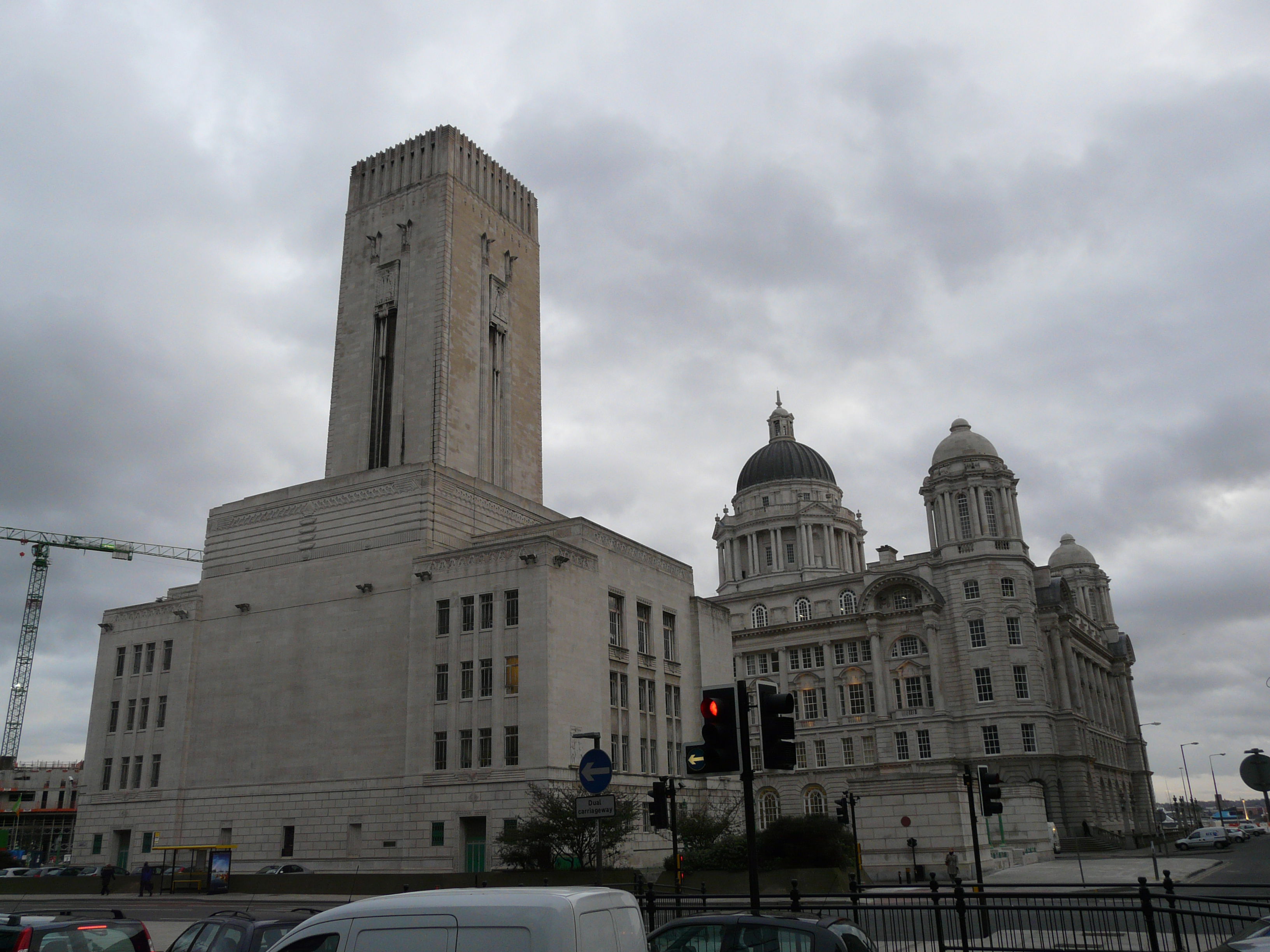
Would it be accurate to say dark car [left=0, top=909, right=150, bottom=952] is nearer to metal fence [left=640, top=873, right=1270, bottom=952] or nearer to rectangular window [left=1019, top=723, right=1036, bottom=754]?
metal fence [left=640, top=873, right=1270, bottom=952]

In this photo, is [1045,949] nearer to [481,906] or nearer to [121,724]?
[481,906]

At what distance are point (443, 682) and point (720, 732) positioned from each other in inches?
1443

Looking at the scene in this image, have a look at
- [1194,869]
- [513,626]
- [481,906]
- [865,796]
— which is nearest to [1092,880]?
[1194,869]

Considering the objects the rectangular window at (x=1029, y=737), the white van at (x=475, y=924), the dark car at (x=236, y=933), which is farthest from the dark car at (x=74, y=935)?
the rectangular window at (x=1029, y=737)

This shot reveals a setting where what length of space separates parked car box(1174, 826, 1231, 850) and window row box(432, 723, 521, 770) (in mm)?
49733

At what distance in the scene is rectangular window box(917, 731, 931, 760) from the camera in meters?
80.7

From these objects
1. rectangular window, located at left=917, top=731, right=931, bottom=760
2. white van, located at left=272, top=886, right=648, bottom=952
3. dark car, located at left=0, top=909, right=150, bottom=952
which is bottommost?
dark car, located at left=0, top=909, right=150, bottom=952

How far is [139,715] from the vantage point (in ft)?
186

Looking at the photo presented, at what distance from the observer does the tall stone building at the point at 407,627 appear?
4634 centimetres

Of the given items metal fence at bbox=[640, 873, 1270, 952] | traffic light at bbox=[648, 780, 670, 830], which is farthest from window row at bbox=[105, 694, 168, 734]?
metal fence at bbox=[640, 873, 1270, 952]

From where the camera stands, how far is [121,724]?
57094 mm

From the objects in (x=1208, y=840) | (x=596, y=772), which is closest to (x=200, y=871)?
(x=596, y=772)

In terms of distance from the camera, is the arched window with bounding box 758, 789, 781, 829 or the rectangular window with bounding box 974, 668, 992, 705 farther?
the arched window with bounding box 758, 789, 781, 829

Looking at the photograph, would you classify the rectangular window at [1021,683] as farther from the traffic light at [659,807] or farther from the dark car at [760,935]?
the dark car at [760,935]
